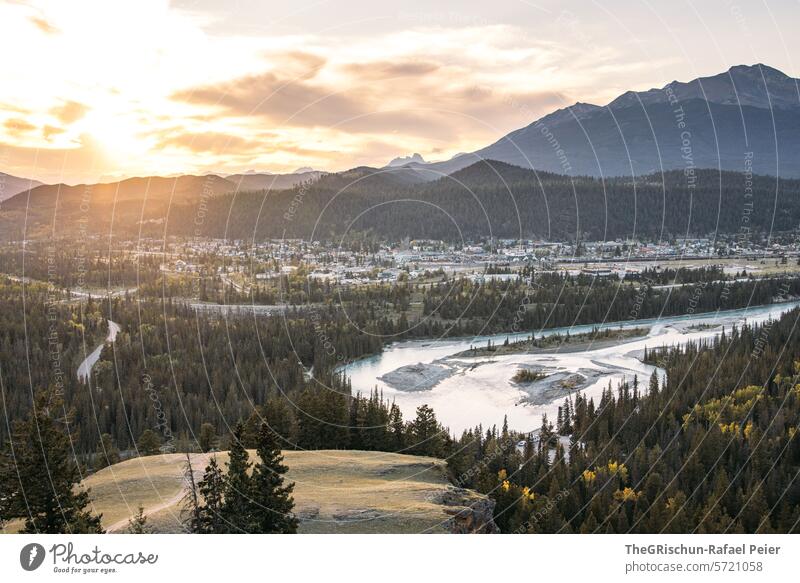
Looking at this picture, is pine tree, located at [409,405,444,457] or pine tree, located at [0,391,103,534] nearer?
pine tree, located at [0,391,103,534]

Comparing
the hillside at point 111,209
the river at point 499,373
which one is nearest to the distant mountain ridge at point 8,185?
the hillside at point 111,209

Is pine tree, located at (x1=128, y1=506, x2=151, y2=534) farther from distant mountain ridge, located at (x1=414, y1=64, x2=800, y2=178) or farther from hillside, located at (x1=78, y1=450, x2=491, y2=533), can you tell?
distant mountain ridge, located at (x1=414, y1=64, x2=800, y2=178)

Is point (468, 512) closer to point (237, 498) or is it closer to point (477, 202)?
point (237, 498)
